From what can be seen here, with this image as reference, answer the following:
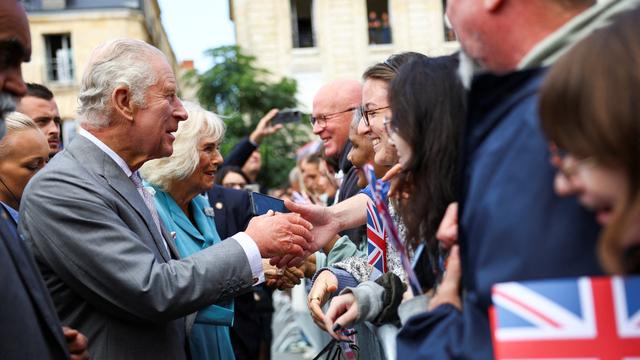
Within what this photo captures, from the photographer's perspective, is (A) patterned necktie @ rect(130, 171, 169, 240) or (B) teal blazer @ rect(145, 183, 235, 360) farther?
(B) teal blazer @ rect(145, 183, 235, 360)

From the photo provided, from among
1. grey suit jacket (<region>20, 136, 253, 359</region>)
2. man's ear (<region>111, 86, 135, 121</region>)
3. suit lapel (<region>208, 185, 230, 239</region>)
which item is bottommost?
suit lapel (<region>208, 185, 230, 239</region>)

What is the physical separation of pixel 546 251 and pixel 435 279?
2.50ft

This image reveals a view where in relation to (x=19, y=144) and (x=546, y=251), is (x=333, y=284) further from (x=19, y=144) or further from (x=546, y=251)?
(x=546, y=251)

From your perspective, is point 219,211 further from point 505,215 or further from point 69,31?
point 69,31

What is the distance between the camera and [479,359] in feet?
5.79

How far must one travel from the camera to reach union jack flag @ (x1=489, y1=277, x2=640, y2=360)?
5.02 feet

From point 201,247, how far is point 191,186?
0.42 meters

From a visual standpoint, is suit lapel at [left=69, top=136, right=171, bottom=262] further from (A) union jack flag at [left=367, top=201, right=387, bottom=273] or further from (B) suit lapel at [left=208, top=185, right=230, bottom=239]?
(B) suit lapel at [left=208, top=185, right=230, bottom=239]

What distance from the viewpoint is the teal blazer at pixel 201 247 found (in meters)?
3.81

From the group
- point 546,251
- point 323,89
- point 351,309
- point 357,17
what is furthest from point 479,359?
point 357,17

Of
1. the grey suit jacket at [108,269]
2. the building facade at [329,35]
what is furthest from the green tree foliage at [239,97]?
the grey suit jacket at [108,269]

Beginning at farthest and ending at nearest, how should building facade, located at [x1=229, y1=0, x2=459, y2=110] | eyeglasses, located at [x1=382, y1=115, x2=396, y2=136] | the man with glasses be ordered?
building facade, located at [x1=229, y1=0, x2=459, y2=110] → the man with glasses → eyeglasses, located at [x1=382, y1=115, x2=396, y2=136]

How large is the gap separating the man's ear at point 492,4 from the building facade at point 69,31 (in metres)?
35.6

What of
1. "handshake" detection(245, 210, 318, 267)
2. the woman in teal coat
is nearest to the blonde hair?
the woman in teal coat
